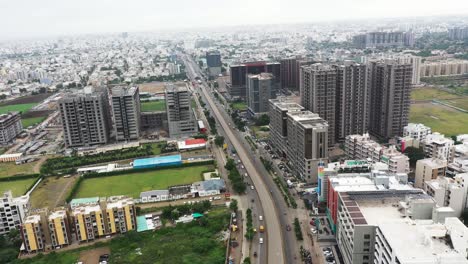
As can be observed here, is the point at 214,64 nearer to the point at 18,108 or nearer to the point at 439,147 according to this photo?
the point at 18,108

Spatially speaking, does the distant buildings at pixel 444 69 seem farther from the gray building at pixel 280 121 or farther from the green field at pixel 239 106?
the gray building at pixel 280 121

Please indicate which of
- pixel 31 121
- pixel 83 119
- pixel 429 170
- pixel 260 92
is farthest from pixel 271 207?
pixel 31 121

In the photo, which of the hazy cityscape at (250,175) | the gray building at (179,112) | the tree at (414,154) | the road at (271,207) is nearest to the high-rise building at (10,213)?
the hazy cityscape at (250,175)

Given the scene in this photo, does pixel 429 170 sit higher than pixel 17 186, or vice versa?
pixel 429 170

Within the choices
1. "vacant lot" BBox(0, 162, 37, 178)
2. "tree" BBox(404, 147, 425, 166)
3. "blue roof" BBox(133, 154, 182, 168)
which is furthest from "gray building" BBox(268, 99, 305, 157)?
"vacant lot" BBox(0, 162, 37, 178)

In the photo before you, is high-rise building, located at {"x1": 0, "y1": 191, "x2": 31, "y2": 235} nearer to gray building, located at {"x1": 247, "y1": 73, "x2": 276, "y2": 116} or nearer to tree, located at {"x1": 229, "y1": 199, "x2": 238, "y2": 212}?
tree, located at {"x1": 229, "y1": 199, "x2": 238, "y2": 212}
